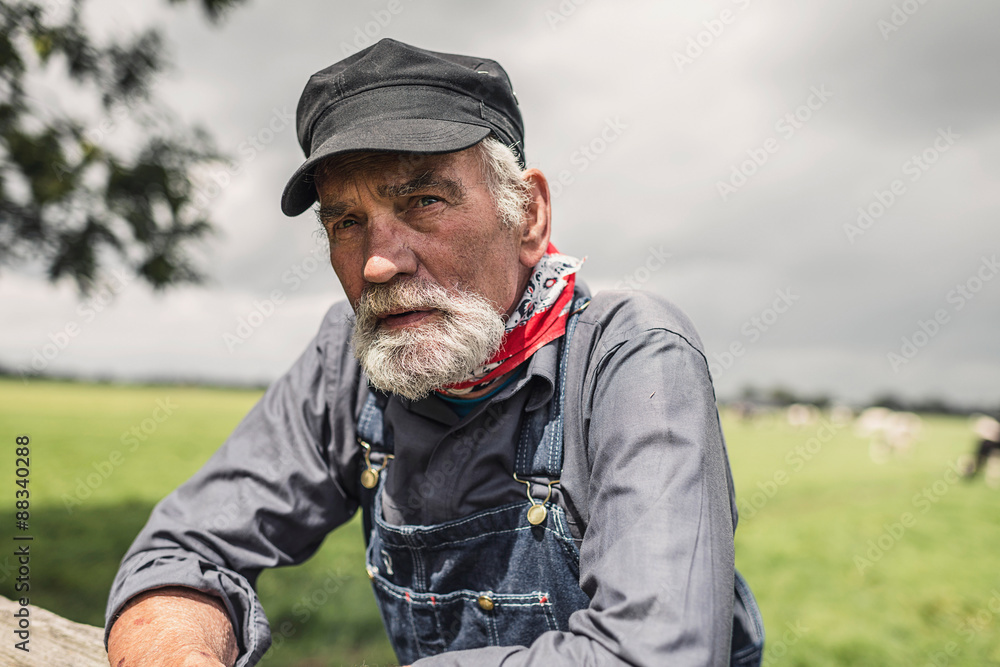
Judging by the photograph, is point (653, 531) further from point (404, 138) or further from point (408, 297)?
point (404, 138)

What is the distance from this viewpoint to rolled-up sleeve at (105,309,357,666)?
176 centimetres

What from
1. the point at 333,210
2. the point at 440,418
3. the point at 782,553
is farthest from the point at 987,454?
the point at 333,210

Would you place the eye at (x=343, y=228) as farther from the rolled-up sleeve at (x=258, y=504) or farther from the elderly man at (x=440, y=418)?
the rolled-up sleeve at (x=258, y=504)

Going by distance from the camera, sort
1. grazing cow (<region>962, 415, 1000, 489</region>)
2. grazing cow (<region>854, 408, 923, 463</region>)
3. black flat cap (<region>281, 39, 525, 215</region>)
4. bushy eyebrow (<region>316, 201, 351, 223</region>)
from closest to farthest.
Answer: black flat cap (<region>281, 39, 525, 215</region>) < bushy eyebrow (<region>316, 201, 351, 223</region>) < grazing cow (<region>962, 415, 1000, 489</region>) < grazing cow (<region>854, 408, 923, 463</region>)

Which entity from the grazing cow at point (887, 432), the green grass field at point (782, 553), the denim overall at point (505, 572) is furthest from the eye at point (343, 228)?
the grazing cow at point (887, 432)

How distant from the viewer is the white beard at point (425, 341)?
1.76 meters

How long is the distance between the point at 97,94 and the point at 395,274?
511 cm

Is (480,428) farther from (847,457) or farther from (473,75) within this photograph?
(847,457)

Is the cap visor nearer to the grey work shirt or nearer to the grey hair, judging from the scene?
the grey hair

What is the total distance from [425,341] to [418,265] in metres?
0.22

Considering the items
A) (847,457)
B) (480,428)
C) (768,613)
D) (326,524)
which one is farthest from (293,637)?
(847,457)

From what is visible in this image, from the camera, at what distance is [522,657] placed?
1226 millimetres

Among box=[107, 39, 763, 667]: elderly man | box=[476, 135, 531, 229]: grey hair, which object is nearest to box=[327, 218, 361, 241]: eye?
box=[107, 39, 763, 667]: elderly man

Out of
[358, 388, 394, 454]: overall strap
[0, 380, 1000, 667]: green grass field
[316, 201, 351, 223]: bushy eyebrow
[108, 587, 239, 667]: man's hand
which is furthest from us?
[0, 380, 1000, 667]: green grass field
